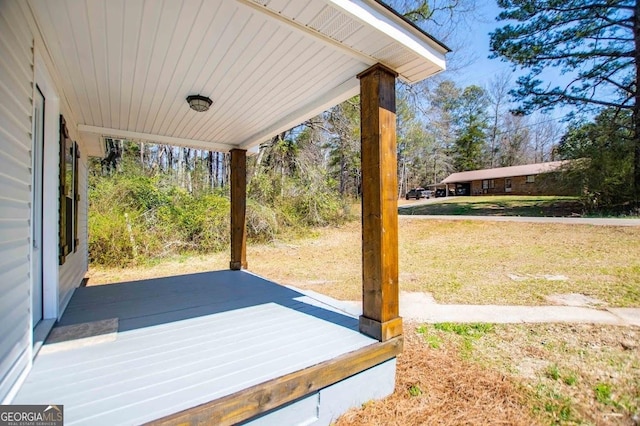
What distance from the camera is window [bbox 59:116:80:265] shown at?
2924 mm

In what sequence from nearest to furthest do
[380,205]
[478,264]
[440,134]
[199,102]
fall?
[380,205] → [199,102] → [478,264] → [440,134]

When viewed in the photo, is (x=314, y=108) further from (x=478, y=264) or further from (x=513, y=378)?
(x=478, y=264)

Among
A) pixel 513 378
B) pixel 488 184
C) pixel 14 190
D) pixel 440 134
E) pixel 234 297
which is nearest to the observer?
pixel 14 190

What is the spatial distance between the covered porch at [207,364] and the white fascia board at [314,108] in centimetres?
211

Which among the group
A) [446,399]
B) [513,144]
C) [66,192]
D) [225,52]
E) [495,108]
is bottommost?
[446,399]

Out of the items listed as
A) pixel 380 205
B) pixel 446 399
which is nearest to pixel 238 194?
pixel 380 205

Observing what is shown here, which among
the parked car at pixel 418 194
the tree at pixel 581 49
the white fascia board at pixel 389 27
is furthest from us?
the parked car at pixel 418 194

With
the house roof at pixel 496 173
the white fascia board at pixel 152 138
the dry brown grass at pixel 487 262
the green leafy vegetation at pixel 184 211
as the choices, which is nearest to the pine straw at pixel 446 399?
the dry brown grass at pixel 487 262

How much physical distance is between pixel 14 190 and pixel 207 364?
1.49 meters

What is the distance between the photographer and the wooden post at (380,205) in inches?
90.9

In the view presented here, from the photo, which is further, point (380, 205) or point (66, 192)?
point (66, 192)

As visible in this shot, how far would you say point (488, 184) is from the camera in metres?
28.0

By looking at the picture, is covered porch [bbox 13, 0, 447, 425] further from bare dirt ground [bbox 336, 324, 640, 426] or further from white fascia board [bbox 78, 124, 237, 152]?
white fascia board [bbox 78, 124, 237, 152]
